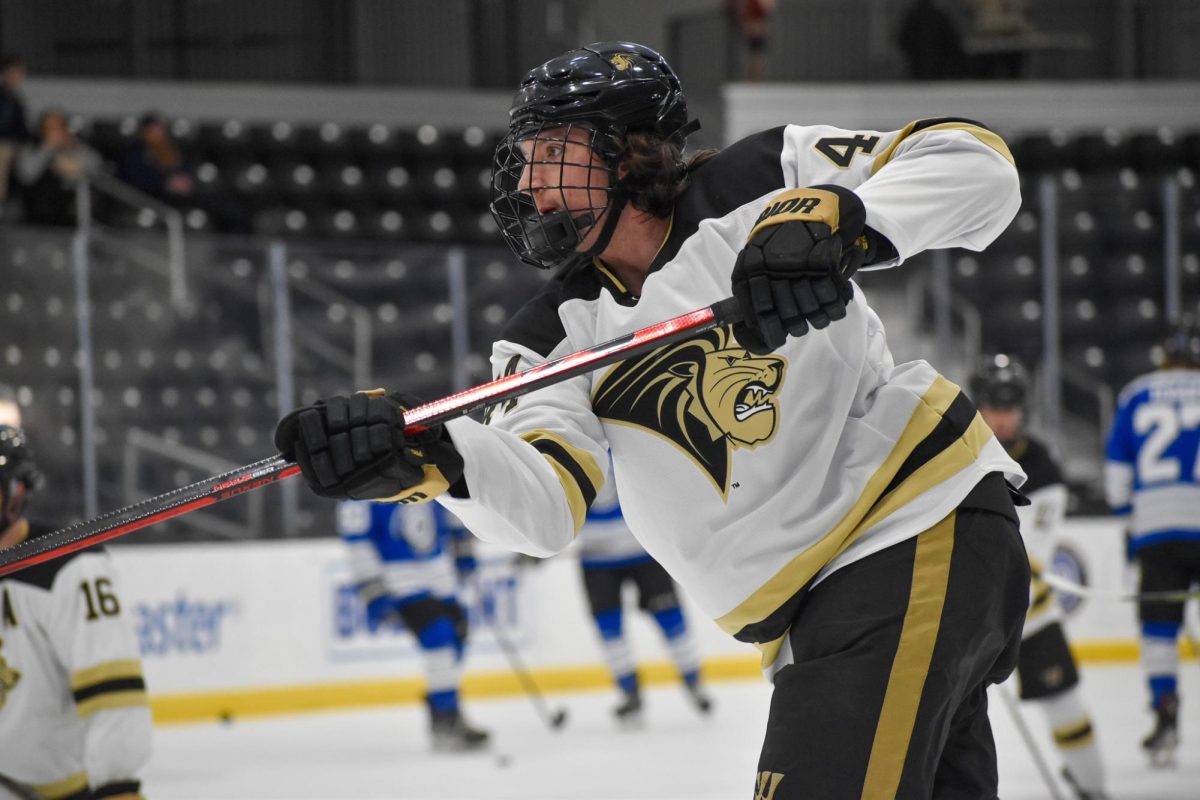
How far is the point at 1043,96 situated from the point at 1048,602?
7.85 m

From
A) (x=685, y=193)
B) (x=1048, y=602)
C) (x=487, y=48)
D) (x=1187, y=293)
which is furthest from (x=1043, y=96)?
(x=685, y=193)

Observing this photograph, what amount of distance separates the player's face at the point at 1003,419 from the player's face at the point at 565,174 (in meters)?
2.77

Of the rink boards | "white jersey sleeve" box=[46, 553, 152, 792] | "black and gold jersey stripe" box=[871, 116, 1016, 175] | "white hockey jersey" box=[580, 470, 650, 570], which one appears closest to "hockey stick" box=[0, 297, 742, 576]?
"black and gold jersey stripe" box=[871, 116, 1016, 175]

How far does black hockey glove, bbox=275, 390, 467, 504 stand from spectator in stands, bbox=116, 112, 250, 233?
26.7 ft

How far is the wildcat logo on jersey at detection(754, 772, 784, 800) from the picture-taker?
176 centimetres

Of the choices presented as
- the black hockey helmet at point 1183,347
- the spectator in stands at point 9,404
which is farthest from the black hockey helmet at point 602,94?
the spectator in stands at point 9,404

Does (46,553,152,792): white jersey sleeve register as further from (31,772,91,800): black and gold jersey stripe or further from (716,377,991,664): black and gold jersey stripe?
(716,377,991,664): black and gold jersey stripe

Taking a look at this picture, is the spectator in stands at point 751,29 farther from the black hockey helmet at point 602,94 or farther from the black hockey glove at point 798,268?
the black hockey glove at point 798,268

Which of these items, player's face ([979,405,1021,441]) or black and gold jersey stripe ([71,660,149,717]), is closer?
black and gold jersey stripe ([71,660,149,717])

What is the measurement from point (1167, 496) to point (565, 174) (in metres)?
3.95

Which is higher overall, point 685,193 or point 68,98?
point 68,98

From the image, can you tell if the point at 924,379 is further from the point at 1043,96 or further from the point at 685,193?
the point at 1043,96

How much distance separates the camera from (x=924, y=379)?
2018 mm

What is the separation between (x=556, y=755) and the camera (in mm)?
5879
